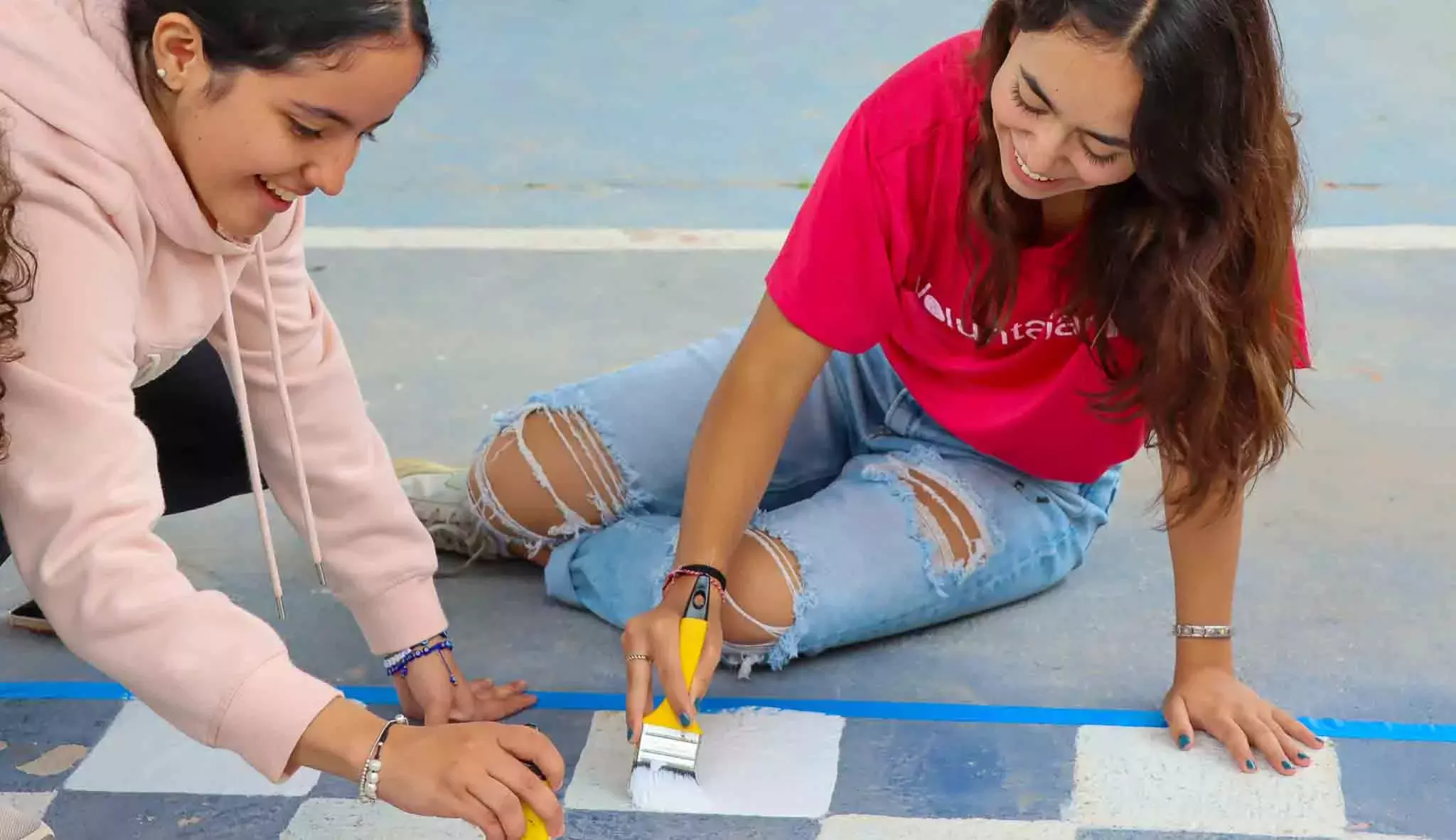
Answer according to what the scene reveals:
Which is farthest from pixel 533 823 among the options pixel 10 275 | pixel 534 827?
pixel 10 275

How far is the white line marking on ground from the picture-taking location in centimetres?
223

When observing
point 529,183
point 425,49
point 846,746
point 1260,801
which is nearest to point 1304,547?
point 1260,801

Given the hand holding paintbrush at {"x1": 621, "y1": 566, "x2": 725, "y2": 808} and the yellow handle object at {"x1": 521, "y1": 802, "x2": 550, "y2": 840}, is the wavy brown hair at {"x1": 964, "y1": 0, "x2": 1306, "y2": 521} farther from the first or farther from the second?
the yellow handle object at {"x1": 521, "y1": 802, "x2": 550, "y2": 840}

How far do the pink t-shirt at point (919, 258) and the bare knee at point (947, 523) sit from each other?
0.13 metres

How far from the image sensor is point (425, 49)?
1072mm

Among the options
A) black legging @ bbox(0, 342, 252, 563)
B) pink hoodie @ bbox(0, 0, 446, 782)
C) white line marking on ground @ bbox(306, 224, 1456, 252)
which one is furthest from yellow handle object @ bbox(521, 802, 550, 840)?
white line marking on ground @ bbox(306, 224, 1456, 252)

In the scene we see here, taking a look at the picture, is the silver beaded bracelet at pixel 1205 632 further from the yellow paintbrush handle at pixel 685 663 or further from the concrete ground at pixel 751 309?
the yellow paintbrush handle at pixel 685 663

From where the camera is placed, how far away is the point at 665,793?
1.27 meters

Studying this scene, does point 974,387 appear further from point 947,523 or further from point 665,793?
point 665,793

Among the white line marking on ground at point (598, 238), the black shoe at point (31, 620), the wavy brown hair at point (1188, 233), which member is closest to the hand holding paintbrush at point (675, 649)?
the wavy brown hair at point (1188, 233)

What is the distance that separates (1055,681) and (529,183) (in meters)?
1.40

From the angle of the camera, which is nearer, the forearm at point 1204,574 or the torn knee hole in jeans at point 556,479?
the forearm at point 1204,574

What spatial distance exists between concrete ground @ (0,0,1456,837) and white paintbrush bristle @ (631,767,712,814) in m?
0.17

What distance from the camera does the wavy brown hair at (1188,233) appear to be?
1.11m
